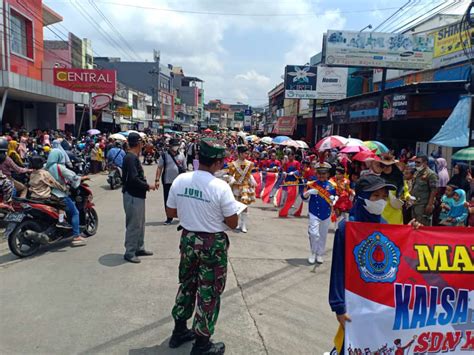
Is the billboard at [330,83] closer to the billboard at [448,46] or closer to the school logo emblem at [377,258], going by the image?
the billboard at [448,46]

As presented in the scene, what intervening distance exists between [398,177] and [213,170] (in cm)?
345

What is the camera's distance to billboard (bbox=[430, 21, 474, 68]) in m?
14.5

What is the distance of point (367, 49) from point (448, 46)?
435 centimetres

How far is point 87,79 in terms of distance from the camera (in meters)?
24.5

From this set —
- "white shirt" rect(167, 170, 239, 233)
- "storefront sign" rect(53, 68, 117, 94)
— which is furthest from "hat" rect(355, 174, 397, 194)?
"storefront sign" rect(53, 68, 117, 94)

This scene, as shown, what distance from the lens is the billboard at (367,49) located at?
1888cm

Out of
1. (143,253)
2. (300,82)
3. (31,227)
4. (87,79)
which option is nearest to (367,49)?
(300,82)

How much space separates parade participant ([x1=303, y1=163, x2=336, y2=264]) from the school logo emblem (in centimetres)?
348

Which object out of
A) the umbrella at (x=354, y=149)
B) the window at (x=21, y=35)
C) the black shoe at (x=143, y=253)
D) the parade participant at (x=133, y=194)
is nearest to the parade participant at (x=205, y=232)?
the parade participant at (x=133, y=194)

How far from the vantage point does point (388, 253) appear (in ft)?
9.18

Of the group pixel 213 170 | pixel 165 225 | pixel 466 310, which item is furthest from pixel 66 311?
pixel 165 225

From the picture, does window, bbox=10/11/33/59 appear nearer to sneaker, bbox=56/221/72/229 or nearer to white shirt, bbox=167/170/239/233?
sneaker, bbox=56/221/72/229

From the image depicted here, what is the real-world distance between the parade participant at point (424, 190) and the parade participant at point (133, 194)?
4.80 meters

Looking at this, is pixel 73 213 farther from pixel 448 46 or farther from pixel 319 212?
pixel 448 46
